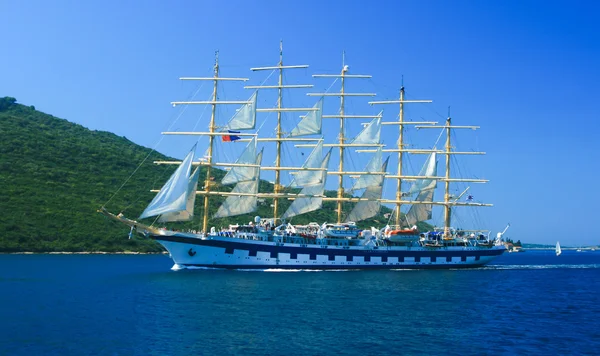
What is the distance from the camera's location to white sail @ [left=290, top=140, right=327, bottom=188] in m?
55.8

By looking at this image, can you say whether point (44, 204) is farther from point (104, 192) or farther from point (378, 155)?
point (378, 155)

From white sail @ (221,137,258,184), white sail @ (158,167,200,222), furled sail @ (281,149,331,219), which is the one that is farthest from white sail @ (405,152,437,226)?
white sail @ (158,167,200,222)

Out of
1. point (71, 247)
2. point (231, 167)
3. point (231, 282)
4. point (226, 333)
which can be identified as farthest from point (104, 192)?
point (226, 333)

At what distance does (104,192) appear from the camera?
80.0m

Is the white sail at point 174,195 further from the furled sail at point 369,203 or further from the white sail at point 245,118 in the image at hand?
the furled sail at point 369,203

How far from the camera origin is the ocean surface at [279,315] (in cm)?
2241

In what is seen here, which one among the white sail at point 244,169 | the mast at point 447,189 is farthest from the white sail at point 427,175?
the white sail at point 244,169

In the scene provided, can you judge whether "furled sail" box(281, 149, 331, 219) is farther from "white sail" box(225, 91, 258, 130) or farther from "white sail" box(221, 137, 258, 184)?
"white sail" box(225, 91, 258, 130)

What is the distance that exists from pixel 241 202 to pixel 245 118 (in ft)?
24.2

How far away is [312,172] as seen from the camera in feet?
183

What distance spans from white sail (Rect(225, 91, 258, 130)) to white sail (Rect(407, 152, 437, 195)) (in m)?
22.4

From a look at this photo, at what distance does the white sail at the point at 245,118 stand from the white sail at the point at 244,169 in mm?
1427

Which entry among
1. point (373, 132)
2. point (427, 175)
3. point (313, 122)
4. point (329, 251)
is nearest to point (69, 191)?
point (313, 122)

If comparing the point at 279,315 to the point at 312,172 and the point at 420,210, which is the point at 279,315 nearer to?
the point at 312,172
